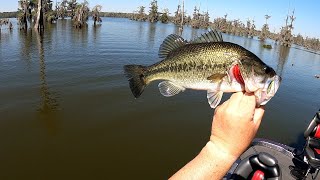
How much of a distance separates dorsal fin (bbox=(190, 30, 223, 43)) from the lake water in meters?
6.63

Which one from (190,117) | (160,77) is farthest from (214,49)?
(190,117)

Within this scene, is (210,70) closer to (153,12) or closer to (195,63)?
(195,63)

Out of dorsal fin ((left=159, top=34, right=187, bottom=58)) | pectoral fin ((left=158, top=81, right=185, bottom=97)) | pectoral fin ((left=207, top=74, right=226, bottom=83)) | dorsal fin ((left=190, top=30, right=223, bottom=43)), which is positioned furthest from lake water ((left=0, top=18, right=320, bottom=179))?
pectoral fin ((left=207, top=74, right=226, bottom=83))

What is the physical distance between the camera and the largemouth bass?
2131 mm

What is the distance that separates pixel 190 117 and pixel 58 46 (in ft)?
61.2

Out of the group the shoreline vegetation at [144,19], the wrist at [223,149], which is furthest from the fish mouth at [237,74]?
the shoreline vegetation at [144,19]

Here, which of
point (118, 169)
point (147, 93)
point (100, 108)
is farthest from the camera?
point (147, 93)

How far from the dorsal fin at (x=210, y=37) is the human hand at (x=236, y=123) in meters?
1.18

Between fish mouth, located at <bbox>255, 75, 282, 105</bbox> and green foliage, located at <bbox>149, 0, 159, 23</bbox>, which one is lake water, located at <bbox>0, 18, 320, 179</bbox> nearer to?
fish mouth, located at <bbox>255, 75, 282, 105</bbox>

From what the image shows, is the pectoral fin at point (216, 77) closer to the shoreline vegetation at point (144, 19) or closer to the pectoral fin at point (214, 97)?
the pectoral fin at point (214, 97)

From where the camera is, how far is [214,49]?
2.73 metres

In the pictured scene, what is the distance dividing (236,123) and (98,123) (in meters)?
10.3

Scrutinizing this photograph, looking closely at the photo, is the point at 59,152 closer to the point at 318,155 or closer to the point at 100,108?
the point at 100,108

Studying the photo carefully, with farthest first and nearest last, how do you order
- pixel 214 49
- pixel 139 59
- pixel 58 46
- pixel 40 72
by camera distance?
pixel 58 46, pixel 139 59, pixel 40 72, pixel 214 49
